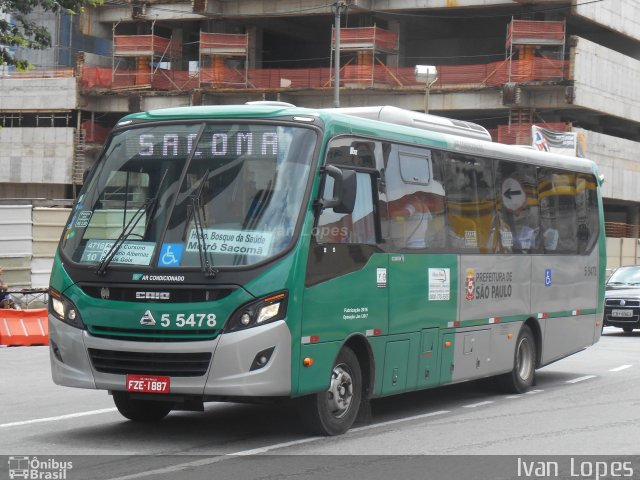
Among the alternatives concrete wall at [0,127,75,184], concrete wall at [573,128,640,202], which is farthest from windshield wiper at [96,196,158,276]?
concrete wall at [0,127,75,184]

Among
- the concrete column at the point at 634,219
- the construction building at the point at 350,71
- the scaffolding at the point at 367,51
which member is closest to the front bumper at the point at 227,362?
the construction building at the point at 350,71

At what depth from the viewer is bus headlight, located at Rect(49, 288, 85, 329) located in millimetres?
10820

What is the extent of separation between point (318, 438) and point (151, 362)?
5.55 ft

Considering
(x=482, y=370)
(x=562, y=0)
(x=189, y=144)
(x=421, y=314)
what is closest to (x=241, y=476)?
(x=189, y=144)

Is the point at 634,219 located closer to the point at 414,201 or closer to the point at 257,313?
the point at 414,201

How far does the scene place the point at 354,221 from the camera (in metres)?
11.6

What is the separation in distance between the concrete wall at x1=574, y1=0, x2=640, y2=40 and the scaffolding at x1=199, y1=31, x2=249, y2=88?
1612 centimetres

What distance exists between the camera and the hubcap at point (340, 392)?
36.9 feet

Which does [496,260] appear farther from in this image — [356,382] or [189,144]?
[189,144]

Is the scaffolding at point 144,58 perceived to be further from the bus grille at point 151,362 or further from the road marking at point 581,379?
the bus grille at point 151,362

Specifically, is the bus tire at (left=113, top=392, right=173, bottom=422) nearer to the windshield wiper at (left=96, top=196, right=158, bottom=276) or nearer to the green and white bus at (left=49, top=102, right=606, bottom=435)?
the green and white bus at (left=49, top=102, right=606, bottom=435)

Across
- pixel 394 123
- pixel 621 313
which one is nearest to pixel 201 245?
pixel 394 123

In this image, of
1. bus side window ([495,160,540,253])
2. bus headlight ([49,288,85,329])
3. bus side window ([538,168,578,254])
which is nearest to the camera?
bus headlight ([49,288,85,329])

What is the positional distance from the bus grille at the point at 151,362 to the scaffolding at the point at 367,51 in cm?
4702
